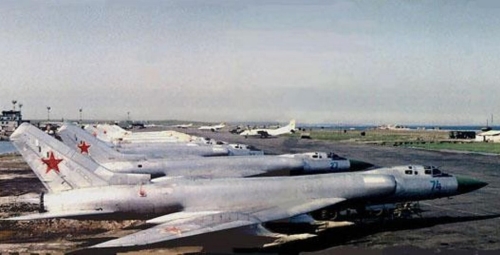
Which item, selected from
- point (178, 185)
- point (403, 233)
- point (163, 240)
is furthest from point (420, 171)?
point (163, 240)

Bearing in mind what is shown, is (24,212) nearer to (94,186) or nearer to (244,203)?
(94,186)

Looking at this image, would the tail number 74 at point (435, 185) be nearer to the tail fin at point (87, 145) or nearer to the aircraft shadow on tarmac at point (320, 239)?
the aircraft shadow on tarmac at point (320, 239)

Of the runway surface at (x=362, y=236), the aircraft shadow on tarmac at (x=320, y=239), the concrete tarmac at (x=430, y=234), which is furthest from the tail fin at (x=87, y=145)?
the concrete tarmac at (x=430, y=234)

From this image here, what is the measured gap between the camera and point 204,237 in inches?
846

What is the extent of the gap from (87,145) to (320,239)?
19.7 metres

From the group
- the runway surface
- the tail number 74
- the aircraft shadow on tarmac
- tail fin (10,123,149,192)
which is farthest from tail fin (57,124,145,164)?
the tail number 74

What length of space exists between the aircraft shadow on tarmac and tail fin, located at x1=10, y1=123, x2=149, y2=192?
2819mm

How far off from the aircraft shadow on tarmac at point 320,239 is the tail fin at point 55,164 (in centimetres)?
282

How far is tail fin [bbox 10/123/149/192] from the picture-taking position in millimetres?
24688

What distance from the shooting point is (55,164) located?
24906 millimetres

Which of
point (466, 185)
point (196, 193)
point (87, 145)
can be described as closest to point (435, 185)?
point (466, 185)

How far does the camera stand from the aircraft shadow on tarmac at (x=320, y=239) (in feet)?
70.3

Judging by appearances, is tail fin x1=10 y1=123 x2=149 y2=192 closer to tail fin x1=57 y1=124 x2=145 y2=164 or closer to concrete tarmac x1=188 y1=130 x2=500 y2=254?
concrete tarmac x1=188 y1=130 x2=500 y2=254

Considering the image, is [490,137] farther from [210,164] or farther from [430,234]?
[430,234]
